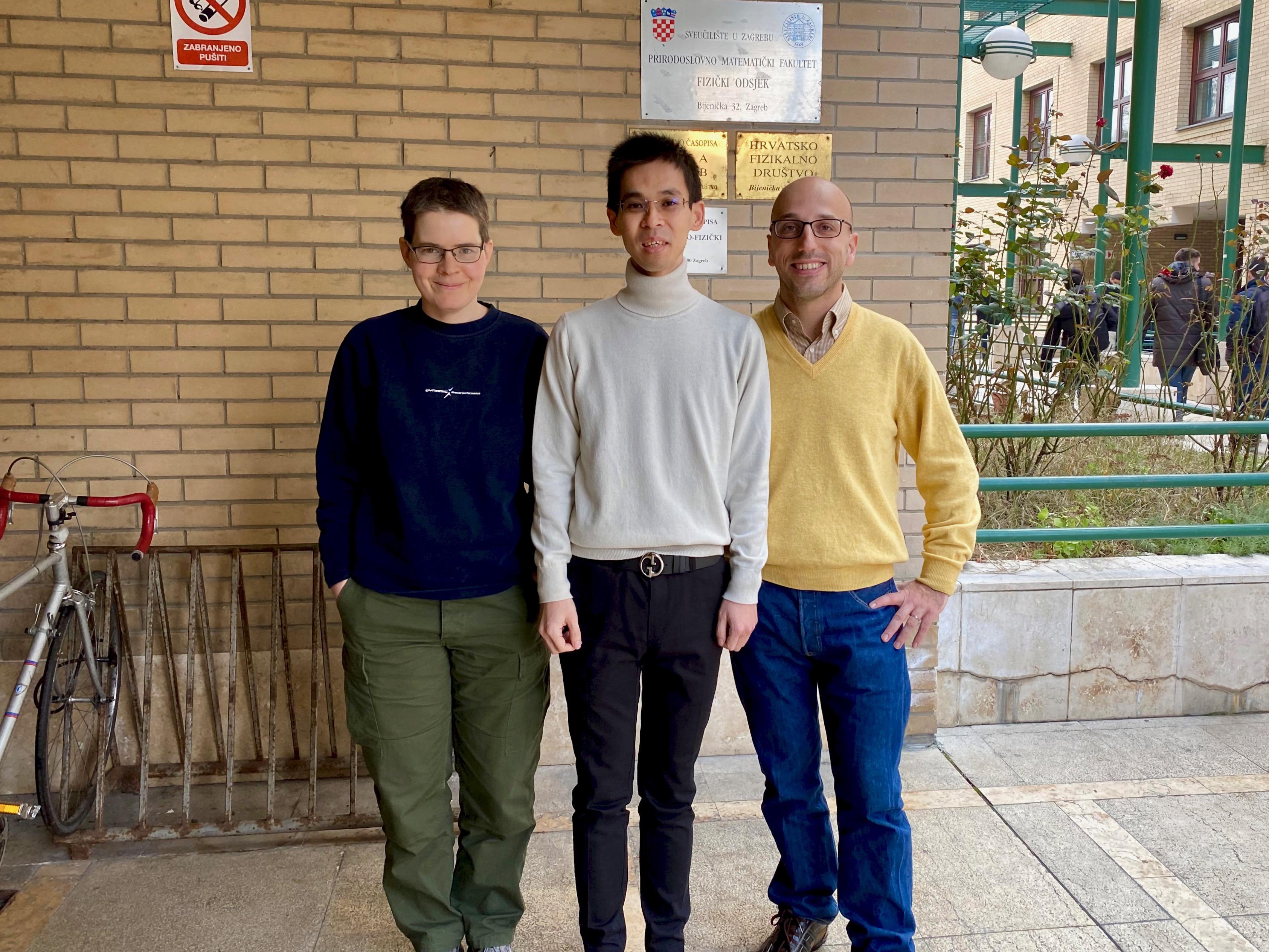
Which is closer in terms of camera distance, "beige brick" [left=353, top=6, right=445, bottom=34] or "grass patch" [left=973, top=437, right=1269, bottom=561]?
"beige brick" [left=353, top=6, right=445, bottom=34]

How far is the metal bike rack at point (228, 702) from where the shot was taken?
3.19m

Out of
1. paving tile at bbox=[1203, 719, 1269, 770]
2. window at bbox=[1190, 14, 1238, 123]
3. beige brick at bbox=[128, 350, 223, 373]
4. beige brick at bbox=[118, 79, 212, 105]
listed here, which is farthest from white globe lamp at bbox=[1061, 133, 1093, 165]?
beige brick at bbox=[128, 350, 223, 373]

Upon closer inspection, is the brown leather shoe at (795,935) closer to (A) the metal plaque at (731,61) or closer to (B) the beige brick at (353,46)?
(A) the metal plaque at (731,61)

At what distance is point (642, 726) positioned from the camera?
7.45ft

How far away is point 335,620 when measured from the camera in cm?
358

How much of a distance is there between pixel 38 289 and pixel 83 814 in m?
1.78

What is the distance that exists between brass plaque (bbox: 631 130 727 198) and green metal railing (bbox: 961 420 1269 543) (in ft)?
4.64

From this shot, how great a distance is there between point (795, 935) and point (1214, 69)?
19.6 m

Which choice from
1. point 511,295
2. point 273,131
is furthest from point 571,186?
point 273,131

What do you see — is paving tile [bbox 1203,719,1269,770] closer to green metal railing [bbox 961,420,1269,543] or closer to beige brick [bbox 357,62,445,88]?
green metal railing [bbox 961,420,1269,543]

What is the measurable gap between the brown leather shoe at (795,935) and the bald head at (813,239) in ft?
5.24

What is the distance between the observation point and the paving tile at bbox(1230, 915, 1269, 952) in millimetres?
2596

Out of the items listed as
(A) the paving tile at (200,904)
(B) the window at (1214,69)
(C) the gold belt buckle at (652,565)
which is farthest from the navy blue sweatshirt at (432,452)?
(B) the window at (1214,69)

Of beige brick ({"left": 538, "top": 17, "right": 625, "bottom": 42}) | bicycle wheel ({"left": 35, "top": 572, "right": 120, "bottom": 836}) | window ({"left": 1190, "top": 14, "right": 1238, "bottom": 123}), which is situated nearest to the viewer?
bicycle wheel ({"left": 35, "top": 572, "right": 120, "bottom": 836})
